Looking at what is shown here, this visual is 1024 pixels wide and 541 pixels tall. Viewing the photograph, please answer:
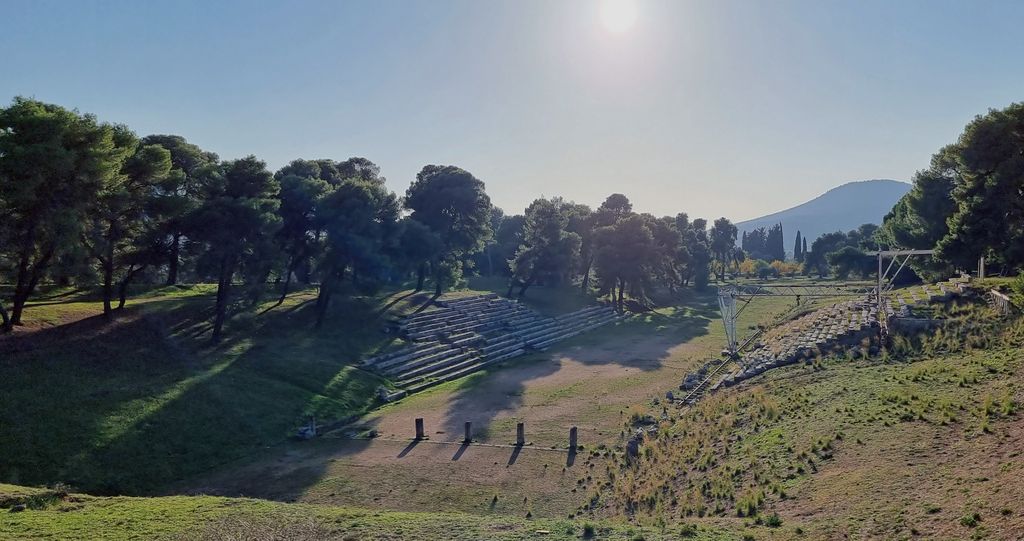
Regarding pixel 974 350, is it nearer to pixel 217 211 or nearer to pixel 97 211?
pixel 217 211

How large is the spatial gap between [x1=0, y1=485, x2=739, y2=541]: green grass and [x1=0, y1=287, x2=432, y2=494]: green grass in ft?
16.8

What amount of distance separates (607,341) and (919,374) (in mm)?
Answer: 29906

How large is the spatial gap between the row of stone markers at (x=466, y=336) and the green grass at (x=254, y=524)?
686 inches

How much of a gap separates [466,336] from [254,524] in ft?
103

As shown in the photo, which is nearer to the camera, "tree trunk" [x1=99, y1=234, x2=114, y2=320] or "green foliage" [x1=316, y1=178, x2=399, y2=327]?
"tree trunk" [x1=99, y1=234, x2=114, y2=320]

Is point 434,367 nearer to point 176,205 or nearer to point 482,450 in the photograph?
point 482,450

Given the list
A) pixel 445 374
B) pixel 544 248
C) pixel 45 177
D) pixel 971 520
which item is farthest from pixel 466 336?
pixel 971 520

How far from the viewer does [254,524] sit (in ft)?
38.4

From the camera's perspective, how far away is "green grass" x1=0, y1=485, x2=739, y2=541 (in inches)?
435

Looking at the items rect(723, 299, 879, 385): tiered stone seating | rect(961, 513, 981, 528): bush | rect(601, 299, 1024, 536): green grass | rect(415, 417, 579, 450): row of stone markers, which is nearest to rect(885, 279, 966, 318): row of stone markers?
rect(723, 299, 879, 385): tiered stone seating

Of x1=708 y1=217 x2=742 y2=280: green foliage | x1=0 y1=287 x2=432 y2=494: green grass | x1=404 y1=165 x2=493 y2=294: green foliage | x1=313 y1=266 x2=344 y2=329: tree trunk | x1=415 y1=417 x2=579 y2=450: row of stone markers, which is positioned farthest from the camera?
x1=708 y1=217 x2=742 y2=280: green foliage

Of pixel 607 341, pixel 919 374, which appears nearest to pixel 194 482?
pixel 919 374

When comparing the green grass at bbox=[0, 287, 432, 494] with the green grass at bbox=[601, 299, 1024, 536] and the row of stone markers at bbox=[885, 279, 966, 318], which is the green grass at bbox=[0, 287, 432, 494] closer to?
the green grass at bbox=[601, 299, 1024, 536]

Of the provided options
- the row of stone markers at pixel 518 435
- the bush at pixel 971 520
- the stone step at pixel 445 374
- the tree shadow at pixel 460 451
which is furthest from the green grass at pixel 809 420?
the stone step at pixel 445 374
